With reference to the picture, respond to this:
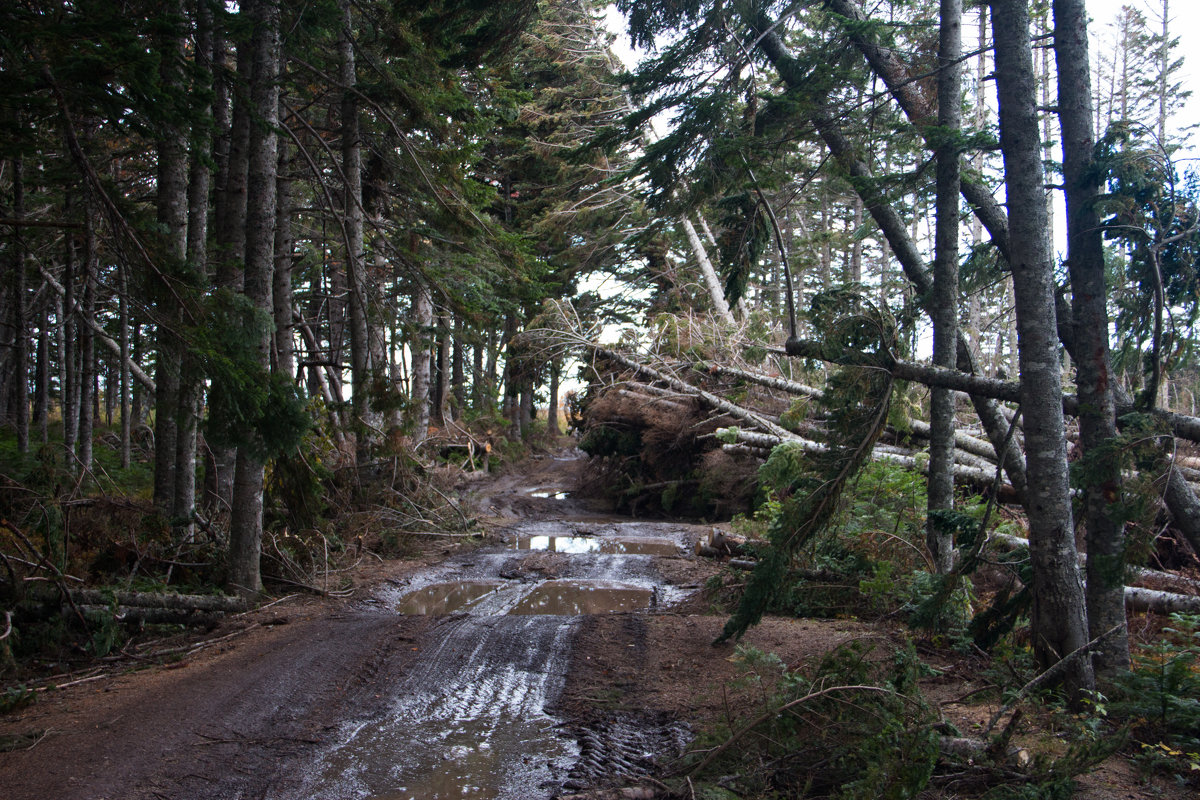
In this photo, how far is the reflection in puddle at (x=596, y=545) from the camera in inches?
499

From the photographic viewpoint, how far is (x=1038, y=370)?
516 cm

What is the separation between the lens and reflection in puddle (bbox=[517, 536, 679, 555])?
12.7 m

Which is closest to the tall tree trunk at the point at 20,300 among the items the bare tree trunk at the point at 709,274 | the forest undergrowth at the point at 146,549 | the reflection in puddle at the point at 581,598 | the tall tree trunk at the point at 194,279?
the tall tree trunk at the point at 194,279

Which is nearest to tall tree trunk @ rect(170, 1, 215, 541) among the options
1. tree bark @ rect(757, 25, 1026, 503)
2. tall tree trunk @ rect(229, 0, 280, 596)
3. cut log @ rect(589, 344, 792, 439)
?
tall tree trunk @ rect(229, 0, 280, 596)

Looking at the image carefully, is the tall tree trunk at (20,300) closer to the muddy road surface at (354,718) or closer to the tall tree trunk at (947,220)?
the muddy road surface at (354,718)

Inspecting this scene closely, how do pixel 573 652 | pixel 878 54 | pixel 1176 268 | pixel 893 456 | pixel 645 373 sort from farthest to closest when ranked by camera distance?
1. pixel 645 373
2. pixel 893 456
3. pixel 878 54
4. pixel 573 652
5. pixel 1176 268

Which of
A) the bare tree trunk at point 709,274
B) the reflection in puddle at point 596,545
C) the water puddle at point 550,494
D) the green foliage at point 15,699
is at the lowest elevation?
the reflection in puddle at point 596,545

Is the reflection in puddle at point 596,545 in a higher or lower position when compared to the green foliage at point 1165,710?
lower

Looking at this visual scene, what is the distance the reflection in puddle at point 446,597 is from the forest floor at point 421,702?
0.05 m

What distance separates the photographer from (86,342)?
1196cm

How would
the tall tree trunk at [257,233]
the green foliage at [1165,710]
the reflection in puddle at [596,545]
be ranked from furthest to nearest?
the reflection in puddle at [596,545], the tall tree trunk at [257,233], the green foliage at [1165,710]

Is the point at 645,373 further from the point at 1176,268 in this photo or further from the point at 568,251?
the point at 1176,268

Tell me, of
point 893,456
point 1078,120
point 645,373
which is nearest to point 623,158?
point 645,373

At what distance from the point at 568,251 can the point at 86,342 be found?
14132mm
